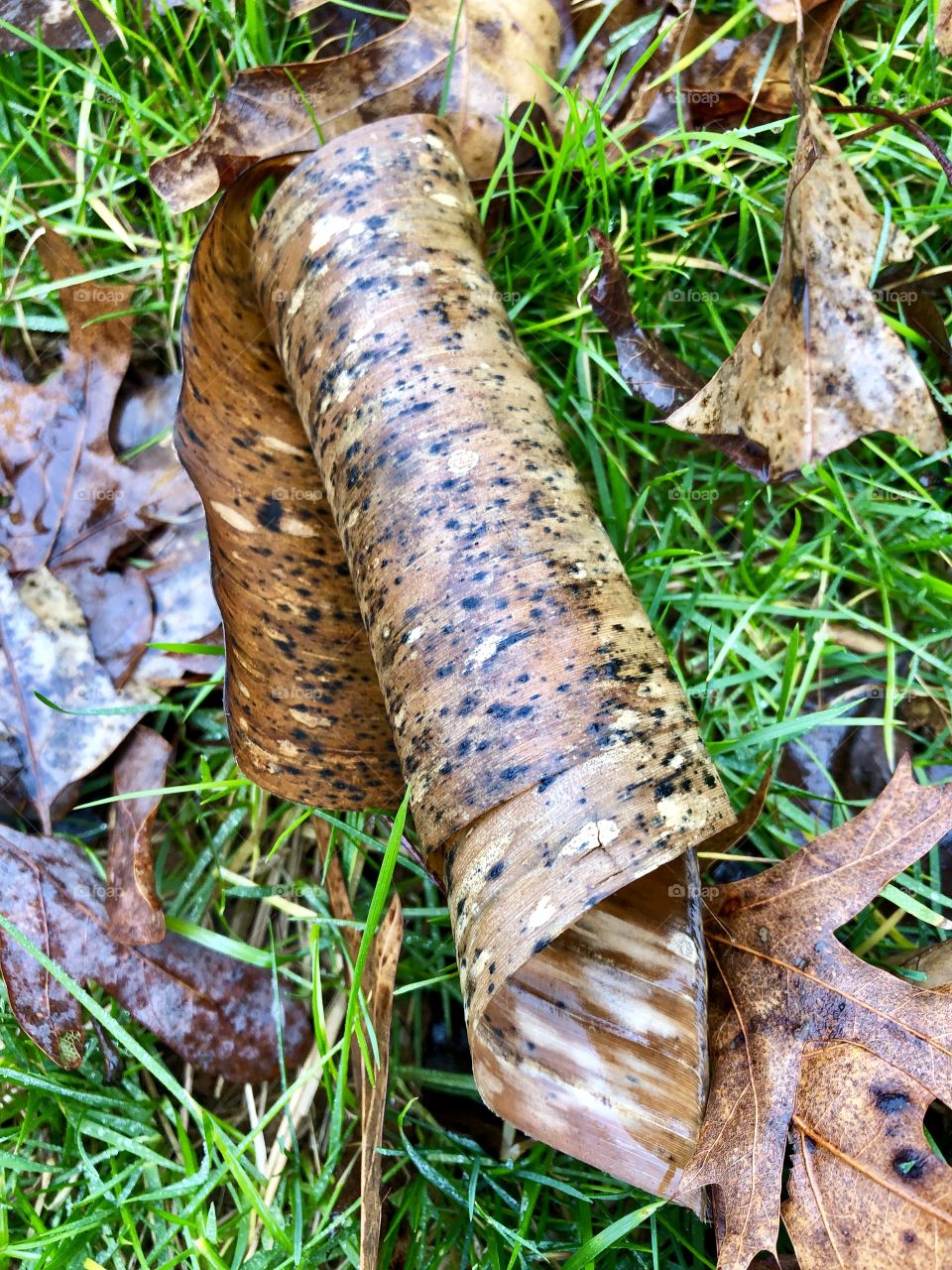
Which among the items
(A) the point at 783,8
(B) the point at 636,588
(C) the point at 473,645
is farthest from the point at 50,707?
(A) the point at 783,8

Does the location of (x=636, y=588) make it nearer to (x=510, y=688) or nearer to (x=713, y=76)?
(x=510, y=688)

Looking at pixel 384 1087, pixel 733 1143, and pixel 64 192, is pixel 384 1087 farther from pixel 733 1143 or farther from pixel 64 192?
pixel 64 192

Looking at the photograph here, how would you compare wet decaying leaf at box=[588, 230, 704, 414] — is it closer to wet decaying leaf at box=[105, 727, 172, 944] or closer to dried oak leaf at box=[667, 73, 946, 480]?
dried oak leaf at box=[667, 73, 946, 480]

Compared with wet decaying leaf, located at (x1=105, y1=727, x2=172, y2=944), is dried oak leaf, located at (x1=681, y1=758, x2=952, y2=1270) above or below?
above

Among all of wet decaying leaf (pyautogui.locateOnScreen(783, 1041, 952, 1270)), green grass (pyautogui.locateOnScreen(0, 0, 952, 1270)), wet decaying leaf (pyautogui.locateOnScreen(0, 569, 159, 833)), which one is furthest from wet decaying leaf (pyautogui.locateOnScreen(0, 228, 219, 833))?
wet decaying leaf (pyautogui.locateOnScreen(783, 1041, 952, 1270))

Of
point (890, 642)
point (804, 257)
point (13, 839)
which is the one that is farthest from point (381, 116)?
point (13, 839)

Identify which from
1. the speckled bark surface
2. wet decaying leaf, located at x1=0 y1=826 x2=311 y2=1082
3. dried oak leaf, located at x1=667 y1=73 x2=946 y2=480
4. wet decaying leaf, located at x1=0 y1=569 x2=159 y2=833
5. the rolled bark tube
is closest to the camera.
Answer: the rolled bark tube

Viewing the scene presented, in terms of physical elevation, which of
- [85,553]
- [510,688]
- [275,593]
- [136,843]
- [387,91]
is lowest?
[136,843]
